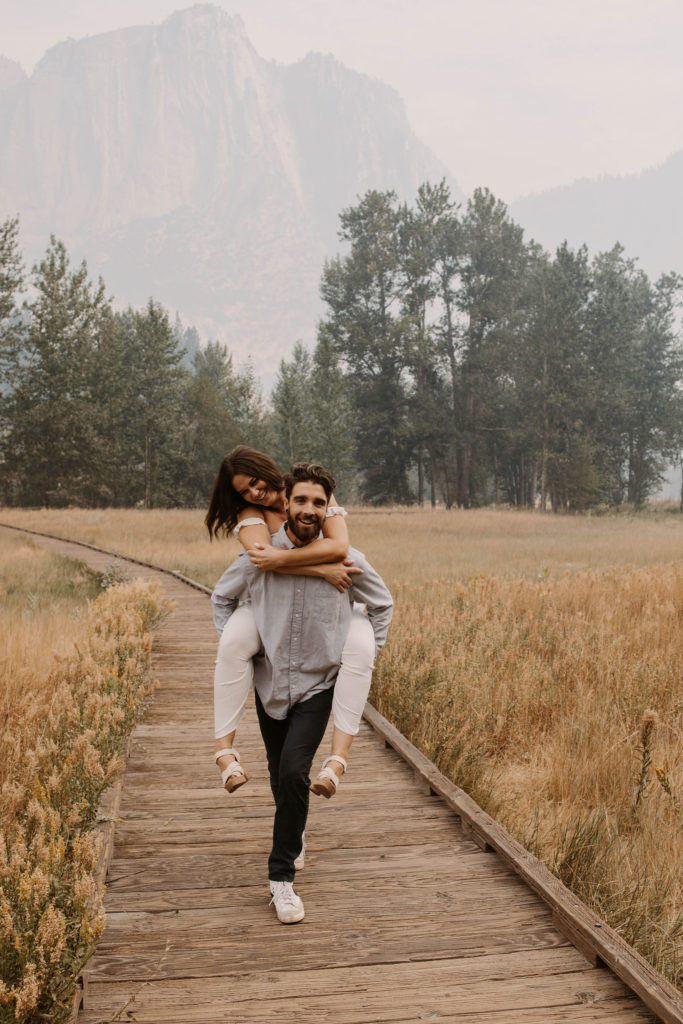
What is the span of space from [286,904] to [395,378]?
52.2 meters

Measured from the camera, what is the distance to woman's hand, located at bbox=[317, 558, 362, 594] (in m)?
3.39

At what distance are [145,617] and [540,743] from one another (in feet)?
15.7

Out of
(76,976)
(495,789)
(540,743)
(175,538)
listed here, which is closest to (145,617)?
(540,743)

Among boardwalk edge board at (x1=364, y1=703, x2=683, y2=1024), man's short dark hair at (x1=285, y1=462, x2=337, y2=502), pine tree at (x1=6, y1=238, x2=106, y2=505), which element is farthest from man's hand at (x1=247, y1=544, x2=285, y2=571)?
pine tree at (x1=6, y1=238, x2=106, y2=505)

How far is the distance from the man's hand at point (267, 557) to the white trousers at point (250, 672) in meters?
0.28

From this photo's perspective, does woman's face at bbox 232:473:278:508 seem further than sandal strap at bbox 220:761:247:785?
Yes

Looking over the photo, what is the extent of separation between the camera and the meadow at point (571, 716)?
157 inches

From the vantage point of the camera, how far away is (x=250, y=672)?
3.52 metres

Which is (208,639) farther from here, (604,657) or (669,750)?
(669,750)

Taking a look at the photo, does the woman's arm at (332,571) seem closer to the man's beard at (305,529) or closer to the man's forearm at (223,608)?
the man's beard at (305,529)

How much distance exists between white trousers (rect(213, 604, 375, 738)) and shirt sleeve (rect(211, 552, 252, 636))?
0.11 metres

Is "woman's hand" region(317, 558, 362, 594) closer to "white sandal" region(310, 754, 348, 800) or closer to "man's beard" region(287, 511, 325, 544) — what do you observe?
"man's beard" region(287, 511, 325, 544)

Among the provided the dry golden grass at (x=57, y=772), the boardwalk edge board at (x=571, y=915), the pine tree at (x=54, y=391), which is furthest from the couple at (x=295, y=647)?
the pine tree at (x=54, y=391)

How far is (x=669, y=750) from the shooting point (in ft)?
19.7
